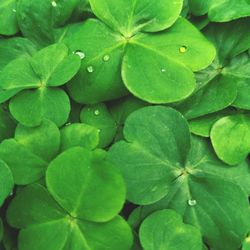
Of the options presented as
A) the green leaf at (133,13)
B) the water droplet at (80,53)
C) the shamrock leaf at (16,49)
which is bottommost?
the shamrock leaf at (16,49)

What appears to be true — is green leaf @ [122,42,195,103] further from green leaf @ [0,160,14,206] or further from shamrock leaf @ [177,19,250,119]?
green leaf @ [0,160,14,206]

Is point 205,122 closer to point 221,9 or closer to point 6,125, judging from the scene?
point 221,9

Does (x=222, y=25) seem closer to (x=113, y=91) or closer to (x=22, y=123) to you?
(x=113, y=91)

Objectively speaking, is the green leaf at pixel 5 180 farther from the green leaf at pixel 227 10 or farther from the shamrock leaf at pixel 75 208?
the green leaf at pixel 227 10

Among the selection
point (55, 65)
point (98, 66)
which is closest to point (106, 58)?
point (98, 66)

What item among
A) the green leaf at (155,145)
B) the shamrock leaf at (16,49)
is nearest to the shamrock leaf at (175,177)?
the green leaf at (155,145)

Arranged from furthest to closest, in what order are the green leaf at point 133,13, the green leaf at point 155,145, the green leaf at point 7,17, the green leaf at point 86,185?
the green leaf at point 7,17
the green leaf at point 133,13
the green leaf at point 155,145
the green leaf at point 86,185

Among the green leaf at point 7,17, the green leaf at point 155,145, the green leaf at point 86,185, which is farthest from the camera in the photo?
the green leaf at point 7,17
